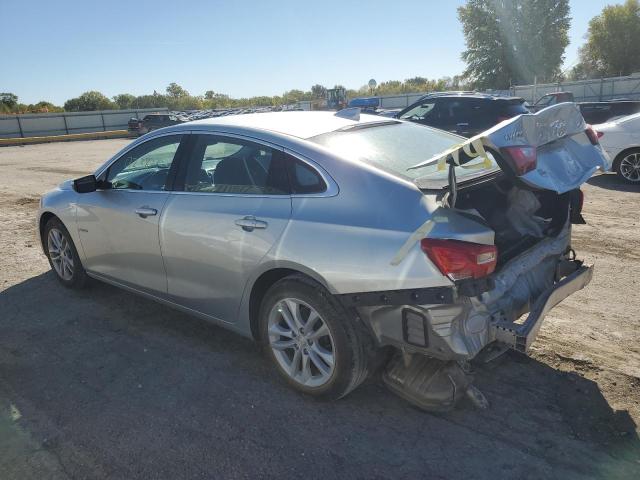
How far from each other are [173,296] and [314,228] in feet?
5.03

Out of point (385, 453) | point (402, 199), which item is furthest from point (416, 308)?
point (385, 453)

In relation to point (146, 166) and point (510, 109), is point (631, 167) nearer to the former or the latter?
point (510, 109)

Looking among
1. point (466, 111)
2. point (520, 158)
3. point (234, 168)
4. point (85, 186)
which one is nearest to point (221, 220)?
point (234, 168)

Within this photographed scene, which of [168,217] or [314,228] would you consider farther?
[168,217]

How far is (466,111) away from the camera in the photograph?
10.6 meters

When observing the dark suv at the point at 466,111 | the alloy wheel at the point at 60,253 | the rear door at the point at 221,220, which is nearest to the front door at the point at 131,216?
the rear door at the point at 221,220

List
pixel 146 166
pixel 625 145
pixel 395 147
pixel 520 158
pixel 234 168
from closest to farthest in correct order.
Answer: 1. pixel 520 158
2. pixel 395 147
3. pixel 234 168
4. pixel 146 166
5. pixel 625 145

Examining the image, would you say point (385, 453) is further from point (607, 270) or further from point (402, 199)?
point (607, 270)

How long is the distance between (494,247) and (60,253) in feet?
14.0

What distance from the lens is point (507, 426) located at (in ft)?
9.34

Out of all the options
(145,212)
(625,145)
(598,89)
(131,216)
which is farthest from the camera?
(598,89)

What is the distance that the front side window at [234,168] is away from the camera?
10.6 feet

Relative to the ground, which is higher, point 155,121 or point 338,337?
point 155,121

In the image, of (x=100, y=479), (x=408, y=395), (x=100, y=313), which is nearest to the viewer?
(x=100, y=479)
